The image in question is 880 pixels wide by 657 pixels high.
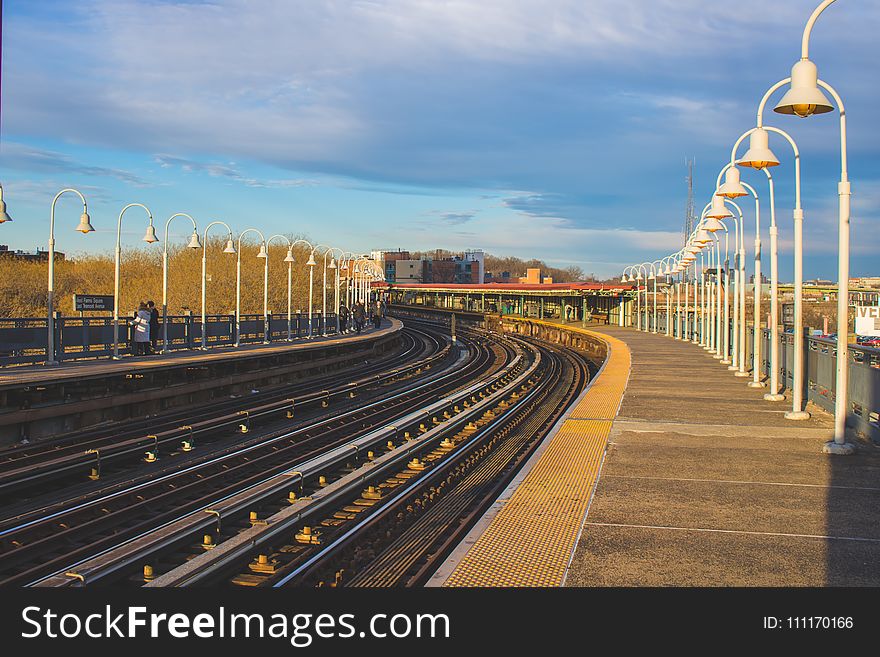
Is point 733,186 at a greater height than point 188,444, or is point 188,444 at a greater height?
point 733,186

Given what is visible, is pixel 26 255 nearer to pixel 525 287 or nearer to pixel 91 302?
pixel 525 287

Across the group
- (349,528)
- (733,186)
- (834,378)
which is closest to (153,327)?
(733,186)

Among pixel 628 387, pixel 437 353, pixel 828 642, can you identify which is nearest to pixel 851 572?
pixel 828 642

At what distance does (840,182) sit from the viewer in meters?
12.3

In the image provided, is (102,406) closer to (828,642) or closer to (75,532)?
(75,532)

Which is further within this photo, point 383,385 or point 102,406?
point 383,385

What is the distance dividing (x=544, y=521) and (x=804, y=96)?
6.16 metres

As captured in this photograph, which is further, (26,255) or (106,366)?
(26,255)

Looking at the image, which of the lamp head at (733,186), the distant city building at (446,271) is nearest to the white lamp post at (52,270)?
the lamp head at (733,186)

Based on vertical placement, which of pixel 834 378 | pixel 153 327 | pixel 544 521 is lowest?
pixel 544 521

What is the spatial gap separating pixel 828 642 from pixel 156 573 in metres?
6.32

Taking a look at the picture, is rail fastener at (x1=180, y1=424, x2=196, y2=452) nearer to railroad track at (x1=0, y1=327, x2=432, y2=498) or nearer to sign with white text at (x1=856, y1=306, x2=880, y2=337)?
railroad track at (x1=0, y1=327, x2=432, y2=498)

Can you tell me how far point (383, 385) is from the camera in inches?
1222

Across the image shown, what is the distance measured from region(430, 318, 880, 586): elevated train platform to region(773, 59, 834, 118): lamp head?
4440mm
